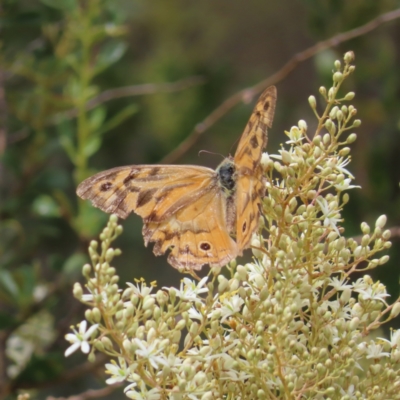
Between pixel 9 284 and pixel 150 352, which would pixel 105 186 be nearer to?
pixel 150 352

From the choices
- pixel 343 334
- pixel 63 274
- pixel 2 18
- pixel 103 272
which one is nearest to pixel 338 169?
pixel 343 334

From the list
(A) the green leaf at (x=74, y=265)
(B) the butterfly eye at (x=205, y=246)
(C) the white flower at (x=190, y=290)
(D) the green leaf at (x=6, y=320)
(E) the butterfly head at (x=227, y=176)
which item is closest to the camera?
(C) the white flower at (x=190, y=290)

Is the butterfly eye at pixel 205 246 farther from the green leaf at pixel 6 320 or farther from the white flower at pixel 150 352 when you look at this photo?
the green leaf at pixel 6 320

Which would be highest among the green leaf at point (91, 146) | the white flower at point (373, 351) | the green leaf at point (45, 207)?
the green leaf at point (91, 146)

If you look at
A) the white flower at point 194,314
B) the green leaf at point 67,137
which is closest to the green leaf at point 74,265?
the green leaf at point 67,137

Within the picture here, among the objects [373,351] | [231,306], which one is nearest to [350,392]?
[373,351]

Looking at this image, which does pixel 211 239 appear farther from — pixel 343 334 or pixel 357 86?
pixel 357 86
